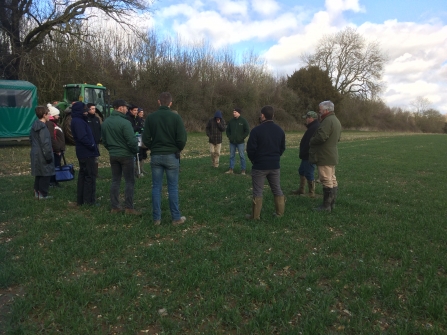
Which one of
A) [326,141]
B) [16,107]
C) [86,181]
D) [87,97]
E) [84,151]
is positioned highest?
[87,97]

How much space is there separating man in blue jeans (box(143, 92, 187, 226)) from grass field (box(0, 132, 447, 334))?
0.74 meters

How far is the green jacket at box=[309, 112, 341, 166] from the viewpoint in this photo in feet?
19.6

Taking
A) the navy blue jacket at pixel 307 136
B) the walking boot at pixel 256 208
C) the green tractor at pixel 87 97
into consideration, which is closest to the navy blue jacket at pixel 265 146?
the walking boot at pixel 256 208

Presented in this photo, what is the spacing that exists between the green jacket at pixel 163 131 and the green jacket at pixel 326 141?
2.50 meters

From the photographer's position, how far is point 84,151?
613 centimetres

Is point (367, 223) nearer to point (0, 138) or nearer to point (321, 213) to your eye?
point (321, 213)

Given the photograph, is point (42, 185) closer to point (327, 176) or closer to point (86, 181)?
point (86, 181)

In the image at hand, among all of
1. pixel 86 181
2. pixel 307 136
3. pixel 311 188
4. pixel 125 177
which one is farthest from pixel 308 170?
pixel 86 181

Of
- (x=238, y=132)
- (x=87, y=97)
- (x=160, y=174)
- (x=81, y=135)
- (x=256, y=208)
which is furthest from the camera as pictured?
(x=87, y=97)

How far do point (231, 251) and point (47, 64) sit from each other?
19246 millimetres

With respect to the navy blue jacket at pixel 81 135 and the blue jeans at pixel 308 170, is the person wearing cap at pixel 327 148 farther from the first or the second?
the navy blue jacket at pixel 81 135

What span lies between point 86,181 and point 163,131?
217cm

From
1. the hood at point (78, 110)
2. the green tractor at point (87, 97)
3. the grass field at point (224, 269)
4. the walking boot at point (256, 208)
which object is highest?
the green tractor at point (87, 97)

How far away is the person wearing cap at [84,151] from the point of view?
6047 millimetres
